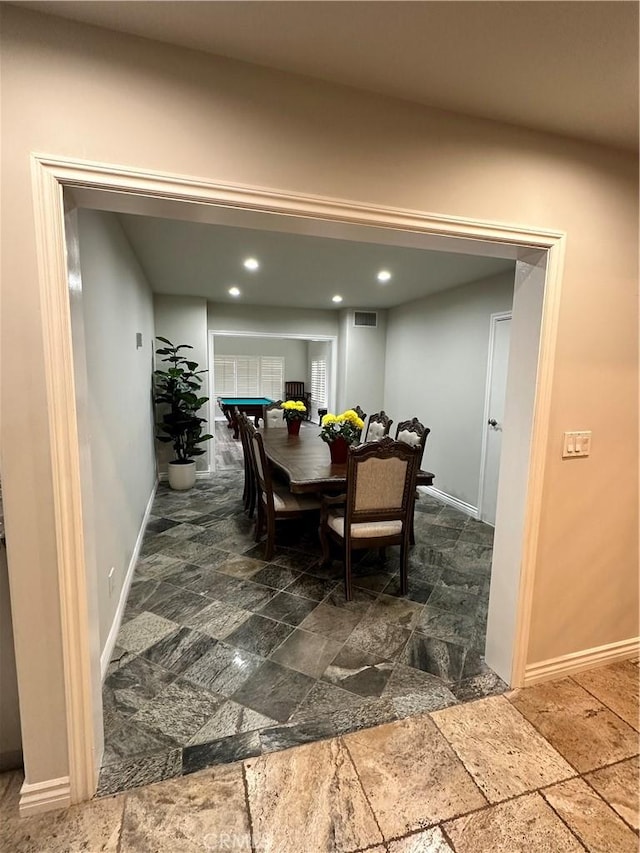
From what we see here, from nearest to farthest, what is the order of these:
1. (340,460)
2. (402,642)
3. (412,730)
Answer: (412,730)
(402,642)
(340,460)

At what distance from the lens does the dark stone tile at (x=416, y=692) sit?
1.78 metres

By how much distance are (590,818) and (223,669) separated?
5.11ft

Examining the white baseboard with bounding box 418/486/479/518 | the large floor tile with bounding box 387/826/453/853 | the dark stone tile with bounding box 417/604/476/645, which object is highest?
the white baseboard with bounding box 418/486/479/518

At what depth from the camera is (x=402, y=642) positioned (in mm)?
2234

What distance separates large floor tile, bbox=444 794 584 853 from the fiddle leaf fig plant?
13.9 feet

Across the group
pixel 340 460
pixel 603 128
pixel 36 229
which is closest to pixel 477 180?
pixel 603 128

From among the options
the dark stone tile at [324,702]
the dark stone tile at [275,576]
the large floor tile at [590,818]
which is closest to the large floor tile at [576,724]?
the large floor tile at [590,818]

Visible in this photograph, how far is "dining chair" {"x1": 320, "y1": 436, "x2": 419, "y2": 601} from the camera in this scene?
96.1 inches

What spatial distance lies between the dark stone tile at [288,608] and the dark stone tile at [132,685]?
685 mm

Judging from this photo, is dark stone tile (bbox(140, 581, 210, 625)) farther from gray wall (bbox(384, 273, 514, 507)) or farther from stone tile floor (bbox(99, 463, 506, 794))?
gray wall (bbox(384, 273, 514, 507))

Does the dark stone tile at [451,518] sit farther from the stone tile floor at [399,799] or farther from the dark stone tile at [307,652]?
the stone tile floor at [399,799]

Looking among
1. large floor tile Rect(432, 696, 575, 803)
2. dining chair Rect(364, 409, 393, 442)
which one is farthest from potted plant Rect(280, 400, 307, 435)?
large floor tile Rect(432, 696, 575, 803)

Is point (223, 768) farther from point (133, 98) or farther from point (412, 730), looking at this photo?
point (133, 98)

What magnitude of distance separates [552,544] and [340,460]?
1696mm
